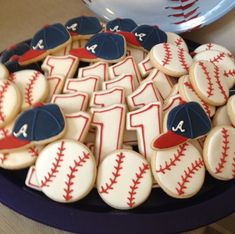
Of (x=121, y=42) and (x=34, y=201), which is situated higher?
(x=121, y=42)

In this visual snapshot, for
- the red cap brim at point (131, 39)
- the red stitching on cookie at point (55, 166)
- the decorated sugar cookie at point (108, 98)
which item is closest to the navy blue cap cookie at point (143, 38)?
the red cap brim at point (131, 39)

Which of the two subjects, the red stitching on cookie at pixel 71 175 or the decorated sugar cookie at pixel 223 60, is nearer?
the red stitching on cookie at pixel 71 175

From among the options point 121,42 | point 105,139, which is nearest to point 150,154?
point 105,139

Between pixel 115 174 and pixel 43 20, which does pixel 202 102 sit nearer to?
pixel 115 174

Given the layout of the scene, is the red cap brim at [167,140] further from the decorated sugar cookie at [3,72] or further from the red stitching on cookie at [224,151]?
the decorated sugar cookie at [3,72]

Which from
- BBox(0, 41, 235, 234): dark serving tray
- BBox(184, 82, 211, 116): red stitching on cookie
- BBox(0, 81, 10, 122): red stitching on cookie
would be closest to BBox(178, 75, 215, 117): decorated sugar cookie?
BBox(184, 82, 211, 116): red stitching on cookie

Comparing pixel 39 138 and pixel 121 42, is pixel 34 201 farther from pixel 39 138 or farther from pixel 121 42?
pixel 121 42

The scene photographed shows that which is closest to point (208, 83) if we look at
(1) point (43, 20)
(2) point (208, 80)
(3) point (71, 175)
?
(2) point (208, 80)
